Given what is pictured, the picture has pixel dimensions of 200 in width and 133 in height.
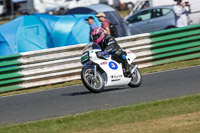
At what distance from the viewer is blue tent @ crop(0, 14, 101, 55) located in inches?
588

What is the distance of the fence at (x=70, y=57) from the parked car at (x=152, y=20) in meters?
5.30

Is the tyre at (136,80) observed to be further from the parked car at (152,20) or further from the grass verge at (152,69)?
the parked car at (152,20)

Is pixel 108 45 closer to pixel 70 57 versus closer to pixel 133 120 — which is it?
pixel 133 120

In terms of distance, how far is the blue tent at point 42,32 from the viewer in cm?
1493

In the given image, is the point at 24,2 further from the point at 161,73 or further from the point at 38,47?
the point at 161,73

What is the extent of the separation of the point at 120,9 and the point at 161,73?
115 ft

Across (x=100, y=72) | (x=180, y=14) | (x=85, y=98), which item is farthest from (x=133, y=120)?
(x=180, y=14)

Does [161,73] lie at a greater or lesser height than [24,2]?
greater

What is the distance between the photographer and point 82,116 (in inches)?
288

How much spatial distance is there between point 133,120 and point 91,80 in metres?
2.65

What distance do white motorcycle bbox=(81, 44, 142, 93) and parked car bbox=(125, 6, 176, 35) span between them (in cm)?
961

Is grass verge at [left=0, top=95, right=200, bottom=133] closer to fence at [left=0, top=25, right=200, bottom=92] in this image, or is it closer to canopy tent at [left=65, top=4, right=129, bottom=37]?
fence at [left=0, top=25, right=200, bottom=92]

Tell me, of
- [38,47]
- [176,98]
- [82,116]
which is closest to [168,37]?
[38,47]

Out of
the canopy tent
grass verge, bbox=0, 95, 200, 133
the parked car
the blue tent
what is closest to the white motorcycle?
grass verge, bbox=0, 95, 200, 133
